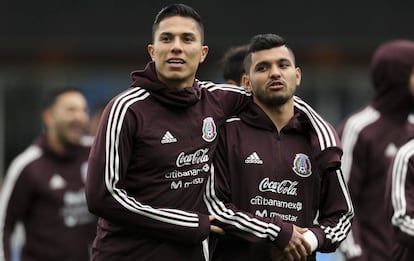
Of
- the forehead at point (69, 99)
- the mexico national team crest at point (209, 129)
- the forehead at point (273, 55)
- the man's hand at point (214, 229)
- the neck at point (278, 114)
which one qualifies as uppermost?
the forehead at point (69, 99)

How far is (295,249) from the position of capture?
267 inches

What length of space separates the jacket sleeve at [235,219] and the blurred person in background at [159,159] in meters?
0.06

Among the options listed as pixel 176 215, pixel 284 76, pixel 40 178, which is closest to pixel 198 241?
pixel 176 215

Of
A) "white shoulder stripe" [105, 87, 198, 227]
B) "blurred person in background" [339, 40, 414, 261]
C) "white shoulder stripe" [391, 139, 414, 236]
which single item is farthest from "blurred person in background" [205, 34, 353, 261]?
"blurred person in background" [339, 40, 414, 261]

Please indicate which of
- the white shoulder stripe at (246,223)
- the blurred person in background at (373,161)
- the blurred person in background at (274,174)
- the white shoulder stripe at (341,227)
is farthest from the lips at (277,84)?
the blurred person in background at (373,161)

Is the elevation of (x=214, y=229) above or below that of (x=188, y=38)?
below

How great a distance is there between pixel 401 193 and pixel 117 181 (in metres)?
2.02

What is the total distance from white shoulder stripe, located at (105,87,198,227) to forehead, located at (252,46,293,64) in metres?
0.77

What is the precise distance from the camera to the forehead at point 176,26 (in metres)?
6.87

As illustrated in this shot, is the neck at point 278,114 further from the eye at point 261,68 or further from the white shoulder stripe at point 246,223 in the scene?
the white shoulder stripe at point 246,223

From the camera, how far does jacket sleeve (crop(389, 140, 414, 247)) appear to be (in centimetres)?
788

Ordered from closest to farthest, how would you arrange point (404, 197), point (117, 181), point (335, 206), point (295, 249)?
point (117, 181) < point (295, 249) < point (335, 206) < point (404, 197)

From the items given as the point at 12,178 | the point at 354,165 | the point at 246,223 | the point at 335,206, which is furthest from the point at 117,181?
the point at 12,178

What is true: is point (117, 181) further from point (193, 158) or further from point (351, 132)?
point (351, 132)
